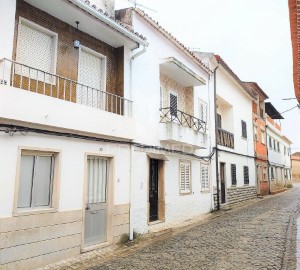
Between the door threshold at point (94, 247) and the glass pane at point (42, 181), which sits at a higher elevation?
the glass pane at point (42, 181)

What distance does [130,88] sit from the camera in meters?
9.58

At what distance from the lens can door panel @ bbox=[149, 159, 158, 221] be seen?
10.9 meters

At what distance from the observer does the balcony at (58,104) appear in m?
6.09

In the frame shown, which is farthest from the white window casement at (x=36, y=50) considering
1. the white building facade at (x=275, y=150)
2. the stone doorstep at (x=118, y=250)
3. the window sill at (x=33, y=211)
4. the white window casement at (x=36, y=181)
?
the white building facade at (x=275, y=150)

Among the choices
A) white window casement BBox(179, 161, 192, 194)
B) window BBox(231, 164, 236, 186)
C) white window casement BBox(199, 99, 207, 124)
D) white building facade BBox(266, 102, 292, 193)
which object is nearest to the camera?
white window casement BBox(179, 161, 192, 194)

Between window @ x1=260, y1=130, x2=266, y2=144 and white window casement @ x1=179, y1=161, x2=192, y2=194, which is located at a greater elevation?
window @ x1=260, y1=130, x2=266, y2=144

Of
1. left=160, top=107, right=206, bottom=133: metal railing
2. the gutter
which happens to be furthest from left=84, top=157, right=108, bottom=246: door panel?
the gutter

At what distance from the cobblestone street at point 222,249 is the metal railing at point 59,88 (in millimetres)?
4064

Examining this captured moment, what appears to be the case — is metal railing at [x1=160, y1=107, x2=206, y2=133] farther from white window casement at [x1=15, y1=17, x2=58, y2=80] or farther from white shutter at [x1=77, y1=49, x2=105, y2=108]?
white window casement at [x1=15, y1=17, x2=58, y2=80]

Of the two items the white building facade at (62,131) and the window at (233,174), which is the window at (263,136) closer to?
the window at (233,174)

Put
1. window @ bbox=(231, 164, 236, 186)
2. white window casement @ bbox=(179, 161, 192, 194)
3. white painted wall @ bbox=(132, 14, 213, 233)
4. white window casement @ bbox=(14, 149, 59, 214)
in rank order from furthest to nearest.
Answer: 1. window @ bbox=(231, 164, 236, 186)
2. white window casement @ bbox=(179, 161, 192, 194)
3. white painted wall @ bbox=(132, 14, 213, 233)
4. white window casement @ bbox=(14, 149, 59, 214)

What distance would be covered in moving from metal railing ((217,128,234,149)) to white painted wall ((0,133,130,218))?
893 cm

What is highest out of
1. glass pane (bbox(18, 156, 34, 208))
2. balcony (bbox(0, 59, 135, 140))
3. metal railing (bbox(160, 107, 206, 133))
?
metal railing (bbox(160, 107, 206, 133))

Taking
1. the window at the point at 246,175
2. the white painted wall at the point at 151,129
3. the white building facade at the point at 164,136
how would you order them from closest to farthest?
1. the white painted wall at the point at 151,129
2. the white building facade at the point at 164,136
3. the window at the point at 246,175
